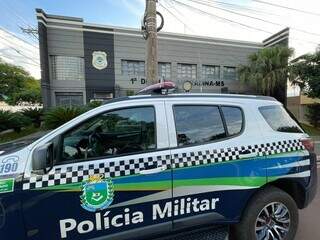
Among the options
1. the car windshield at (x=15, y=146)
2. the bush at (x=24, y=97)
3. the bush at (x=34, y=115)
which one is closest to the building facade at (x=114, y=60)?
the bush at (x=34, y=115)

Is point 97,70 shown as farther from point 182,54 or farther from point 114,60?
point 182,54

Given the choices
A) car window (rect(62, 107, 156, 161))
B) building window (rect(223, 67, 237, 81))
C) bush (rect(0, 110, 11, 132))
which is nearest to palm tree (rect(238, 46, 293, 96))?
building window (rect(223, 67, 237, 81))

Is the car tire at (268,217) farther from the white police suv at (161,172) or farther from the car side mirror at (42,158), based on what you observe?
the car side mirror at (42,158)

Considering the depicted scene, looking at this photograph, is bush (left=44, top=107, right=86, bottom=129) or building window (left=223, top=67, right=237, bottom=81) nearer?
bush (left=44, top=107, right=86, bottom=129)

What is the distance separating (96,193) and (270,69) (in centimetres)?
2022

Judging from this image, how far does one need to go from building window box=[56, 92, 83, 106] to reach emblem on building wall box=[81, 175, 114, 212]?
1792 cm

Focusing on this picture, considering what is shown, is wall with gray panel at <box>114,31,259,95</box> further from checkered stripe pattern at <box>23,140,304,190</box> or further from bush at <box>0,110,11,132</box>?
checkered stripe pattern at <box>23,140,304,190</box>

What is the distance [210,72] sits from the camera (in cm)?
2289

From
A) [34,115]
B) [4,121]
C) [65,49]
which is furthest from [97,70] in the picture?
[4,121]

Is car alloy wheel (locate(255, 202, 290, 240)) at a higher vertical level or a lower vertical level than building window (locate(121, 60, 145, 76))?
lower

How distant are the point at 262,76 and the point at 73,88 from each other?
1432 cm

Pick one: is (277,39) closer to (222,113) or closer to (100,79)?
(100,79)

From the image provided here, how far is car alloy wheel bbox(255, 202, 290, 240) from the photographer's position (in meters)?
3.03

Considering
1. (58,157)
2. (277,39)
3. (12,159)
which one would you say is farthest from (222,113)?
(277,39)
